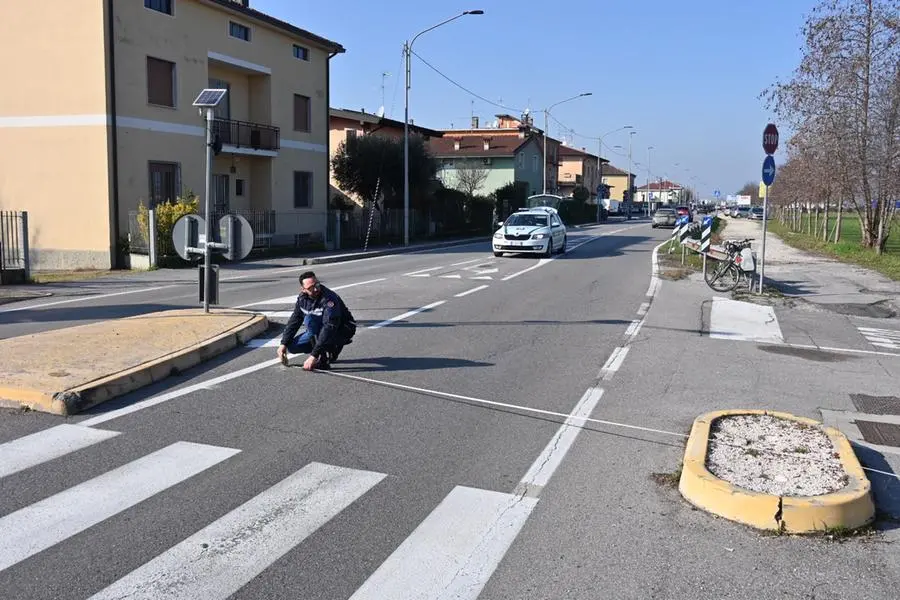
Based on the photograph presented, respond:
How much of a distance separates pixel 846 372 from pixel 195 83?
24022 millimetres

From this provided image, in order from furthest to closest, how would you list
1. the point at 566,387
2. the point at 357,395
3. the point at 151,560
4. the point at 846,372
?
the point at 846,372
the point at 566,387
the point at 357,395
the point at 151,560

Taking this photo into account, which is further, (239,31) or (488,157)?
(488,157)

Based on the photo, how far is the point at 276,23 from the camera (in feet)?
104

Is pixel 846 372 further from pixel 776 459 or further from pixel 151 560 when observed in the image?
pixel 151 560

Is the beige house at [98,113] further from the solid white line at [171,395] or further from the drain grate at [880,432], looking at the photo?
the drain grate at [880,432]

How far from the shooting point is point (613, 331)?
12.4 metres

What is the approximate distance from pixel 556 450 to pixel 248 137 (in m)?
27.7

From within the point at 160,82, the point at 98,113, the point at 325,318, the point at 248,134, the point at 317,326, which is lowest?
the point at 317,326

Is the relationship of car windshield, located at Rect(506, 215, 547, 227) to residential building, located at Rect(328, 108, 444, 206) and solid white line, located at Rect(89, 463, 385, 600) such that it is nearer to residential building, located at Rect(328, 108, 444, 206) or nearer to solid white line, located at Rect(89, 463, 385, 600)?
residential building, located at Rect(328, 108, 444, 206)

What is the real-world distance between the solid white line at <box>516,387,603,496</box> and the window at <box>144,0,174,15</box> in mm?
22750

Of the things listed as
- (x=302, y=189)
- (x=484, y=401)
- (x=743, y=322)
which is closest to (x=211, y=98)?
(x=484, y=401)

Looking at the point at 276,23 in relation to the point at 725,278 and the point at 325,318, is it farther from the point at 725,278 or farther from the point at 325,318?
the point at 325,318

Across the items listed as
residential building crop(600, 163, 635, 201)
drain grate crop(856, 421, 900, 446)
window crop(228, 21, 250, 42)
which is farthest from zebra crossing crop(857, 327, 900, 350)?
residential building crop(600, 163, 635, 201)

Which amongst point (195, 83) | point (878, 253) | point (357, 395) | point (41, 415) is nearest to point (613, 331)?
point (357, 395)
